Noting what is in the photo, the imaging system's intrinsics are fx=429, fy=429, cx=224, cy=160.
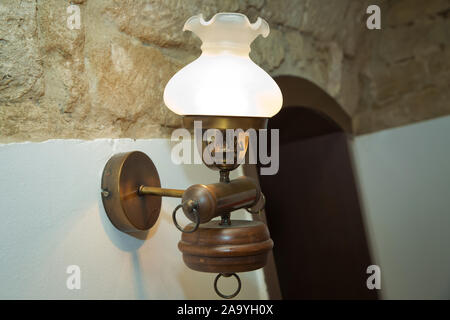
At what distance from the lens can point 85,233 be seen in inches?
27.3

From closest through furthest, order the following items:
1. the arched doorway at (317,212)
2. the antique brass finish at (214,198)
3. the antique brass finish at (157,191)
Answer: the antique brass finish at (214,198), the antique brass finish at (157,191), the arched doorway at (317,212)

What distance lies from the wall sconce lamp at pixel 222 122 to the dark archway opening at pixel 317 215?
0.81m

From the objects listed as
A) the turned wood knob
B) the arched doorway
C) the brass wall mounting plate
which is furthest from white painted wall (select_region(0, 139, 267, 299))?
the arched doorway

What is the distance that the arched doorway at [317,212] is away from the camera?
1.54 metres

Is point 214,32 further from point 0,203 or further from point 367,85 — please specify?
point 367,85

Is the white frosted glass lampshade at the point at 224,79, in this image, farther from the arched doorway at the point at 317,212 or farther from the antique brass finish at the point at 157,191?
the arched doorway at the point at 317,212

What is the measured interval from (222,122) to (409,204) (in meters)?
1.29

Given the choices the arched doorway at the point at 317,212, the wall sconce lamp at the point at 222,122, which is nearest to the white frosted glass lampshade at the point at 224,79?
the wall sconce lamp at the point at 222,122

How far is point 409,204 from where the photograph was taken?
1680mm

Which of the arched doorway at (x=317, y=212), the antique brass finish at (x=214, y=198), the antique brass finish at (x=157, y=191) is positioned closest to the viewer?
the antique brass finish at (x=214, y=198)

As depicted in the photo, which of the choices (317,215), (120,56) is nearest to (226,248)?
(120,56)

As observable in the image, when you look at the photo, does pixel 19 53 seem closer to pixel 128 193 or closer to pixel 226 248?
pixel 128 193
